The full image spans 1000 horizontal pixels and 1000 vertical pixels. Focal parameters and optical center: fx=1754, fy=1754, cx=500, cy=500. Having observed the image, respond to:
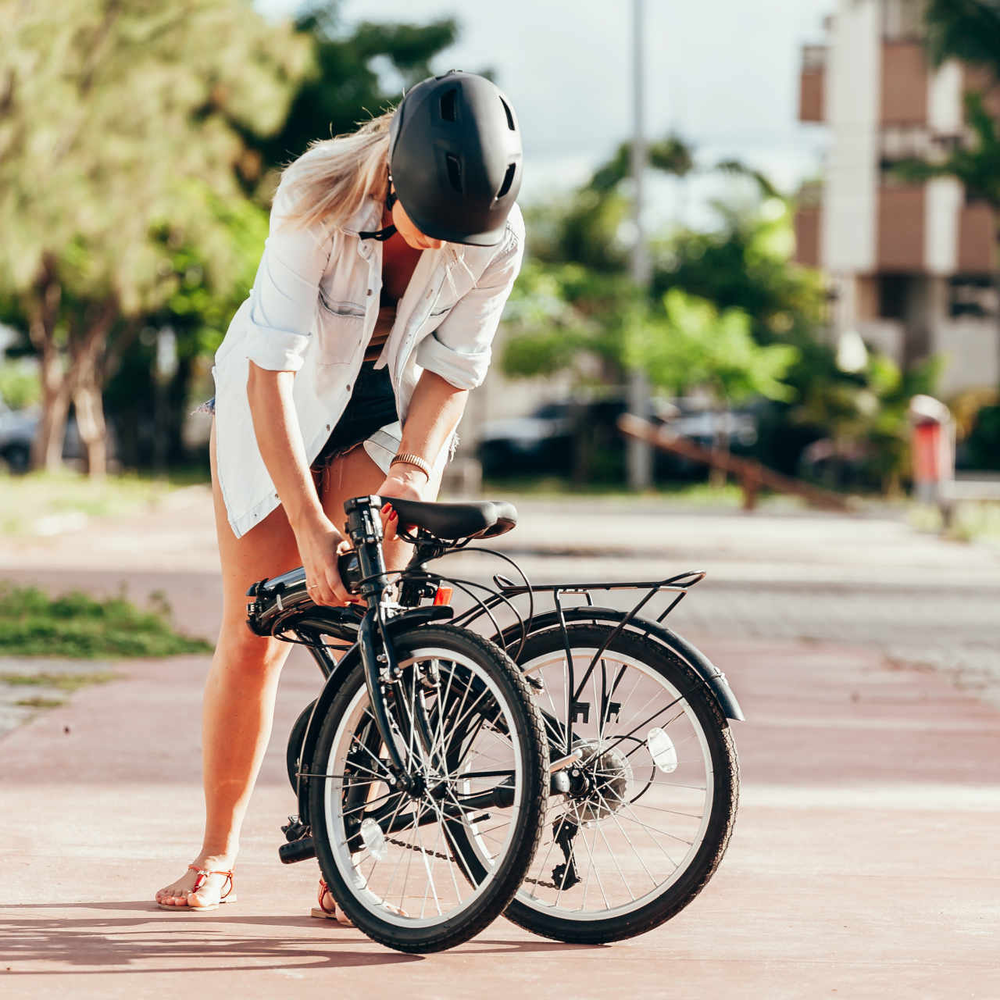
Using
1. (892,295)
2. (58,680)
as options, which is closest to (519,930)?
(58,680)

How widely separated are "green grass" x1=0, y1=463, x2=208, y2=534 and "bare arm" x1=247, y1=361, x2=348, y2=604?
12740 mm

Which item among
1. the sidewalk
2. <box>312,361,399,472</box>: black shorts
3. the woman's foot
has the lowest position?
the sidewalk

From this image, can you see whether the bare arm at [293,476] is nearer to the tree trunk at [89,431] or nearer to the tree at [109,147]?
the tree at [109,147]

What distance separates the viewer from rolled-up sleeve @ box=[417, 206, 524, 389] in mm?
3779

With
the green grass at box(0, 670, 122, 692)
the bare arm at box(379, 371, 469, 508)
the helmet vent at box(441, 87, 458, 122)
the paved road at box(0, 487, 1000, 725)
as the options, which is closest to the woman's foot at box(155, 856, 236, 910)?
the bare arm at box(379, 371, 469, 508)

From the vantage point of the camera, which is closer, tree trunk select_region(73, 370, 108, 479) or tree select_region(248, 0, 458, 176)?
tree trunk select_region(73, 370, 108, 479)

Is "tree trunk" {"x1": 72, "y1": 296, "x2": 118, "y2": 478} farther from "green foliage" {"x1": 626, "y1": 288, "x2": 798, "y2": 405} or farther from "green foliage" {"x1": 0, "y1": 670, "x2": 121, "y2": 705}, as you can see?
"green foliage" {"x1": 0, "y1": 670, "x2": 121, "y2": 705}

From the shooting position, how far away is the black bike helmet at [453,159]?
3.38 m

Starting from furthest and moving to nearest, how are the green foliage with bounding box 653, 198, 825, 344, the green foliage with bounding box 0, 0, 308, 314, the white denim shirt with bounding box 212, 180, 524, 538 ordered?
the green foliage with bounding box 653, 198, 825, 344 → the green foliage with bounding box 0, 0, 308, 314 → the white denim shirt with bounding box 212, 180, 524, 538

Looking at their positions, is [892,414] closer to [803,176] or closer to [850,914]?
[850,914]

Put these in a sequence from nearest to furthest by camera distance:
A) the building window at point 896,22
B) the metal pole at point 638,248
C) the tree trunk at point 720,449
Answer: the tree trunk at point 720,449 < the metal pole at point 638,248 < the building window at point 896,22

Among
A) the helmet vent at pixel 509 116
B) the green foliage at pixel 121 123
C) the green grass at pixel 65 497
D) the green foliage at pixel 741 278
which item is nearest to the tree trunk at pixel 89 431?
the green grass at pixel 65 497

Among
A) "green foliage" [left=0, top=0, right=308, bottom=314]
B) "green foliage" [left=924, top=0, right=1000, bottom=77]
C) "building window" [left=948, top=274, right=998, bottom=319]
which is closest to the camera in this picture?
"green foliage" [left=0, top=0, right=308, bottom=314]

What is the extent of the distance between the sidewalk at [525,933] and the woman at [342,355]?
296 millimetres
